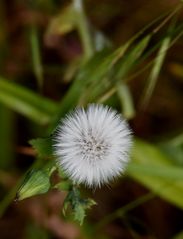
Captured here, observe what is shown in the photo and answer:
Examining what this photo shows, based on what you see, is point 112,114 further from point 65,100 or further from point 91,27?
point 91,27

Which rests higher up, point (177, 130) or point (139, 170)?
point (177, 130)

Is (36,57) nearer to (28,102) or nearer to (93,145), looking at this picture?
(28,102)

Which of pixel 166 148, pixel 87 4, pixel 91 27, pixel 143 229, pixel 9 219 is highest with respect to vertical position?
pixel 87 4

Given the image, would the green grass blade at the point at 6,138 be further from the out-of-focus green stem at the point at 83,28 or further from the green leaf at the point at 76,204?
the green leaf at the point at 76,204

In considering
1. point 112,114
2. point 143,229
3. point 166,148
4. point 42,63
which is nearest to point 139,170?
point 166,148

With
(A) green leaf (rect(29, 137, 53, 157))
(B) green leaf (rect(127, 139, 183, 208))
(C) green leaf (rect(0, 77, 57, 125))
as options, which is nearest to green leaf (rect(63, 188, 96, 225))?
(A) green leaf (rect(29, 137, 53, 157))

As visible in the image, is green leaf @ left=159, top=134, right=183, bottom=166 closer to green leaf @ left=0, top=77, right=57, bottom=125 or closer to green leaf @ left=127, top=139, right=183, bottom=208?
green leaf @ left=127, top=139, right=183, bottom=208

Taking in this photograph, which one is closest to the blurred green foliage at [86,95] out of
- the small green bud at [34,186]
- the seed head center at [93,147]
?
the small green bud at [34,186]
